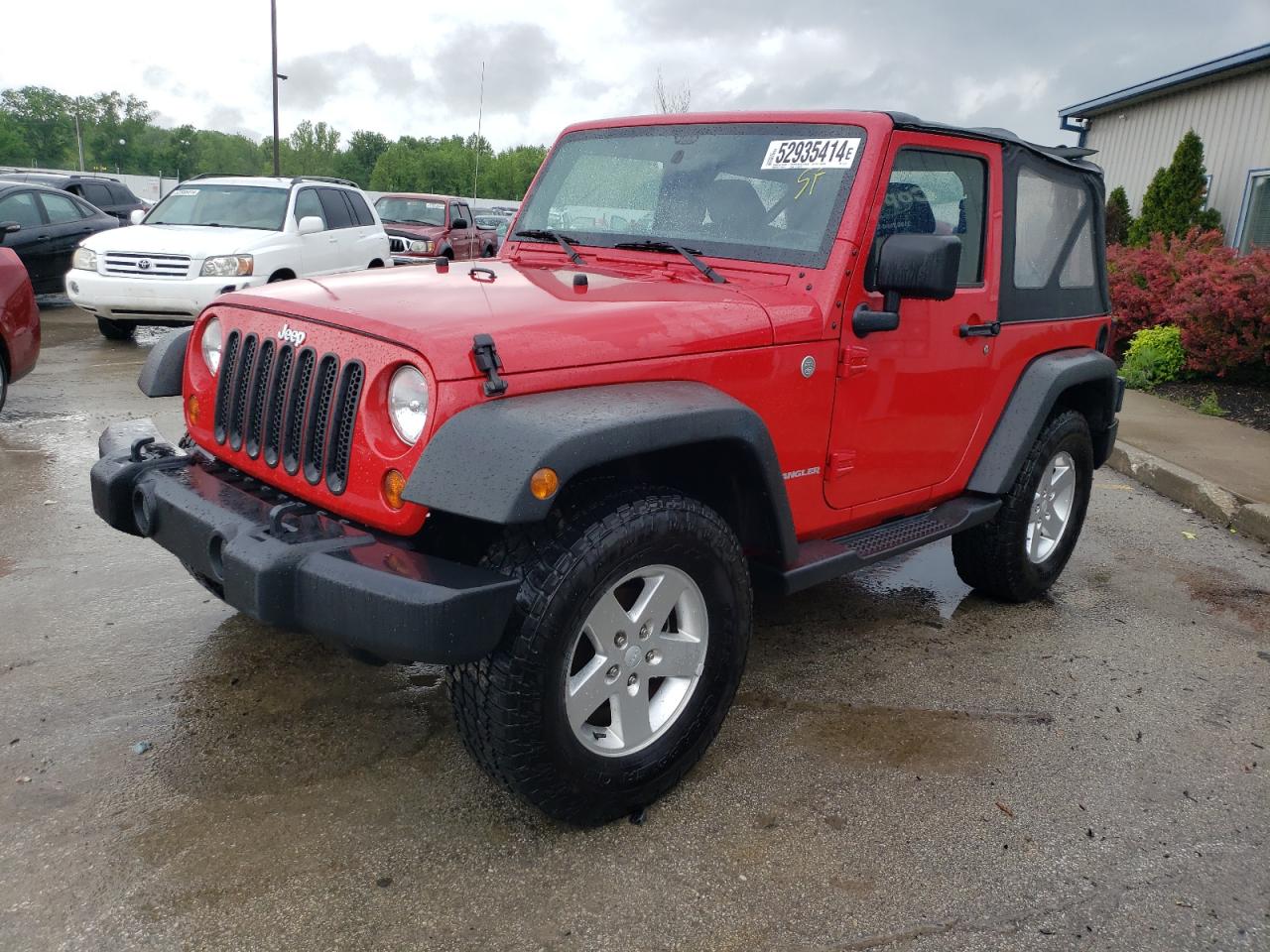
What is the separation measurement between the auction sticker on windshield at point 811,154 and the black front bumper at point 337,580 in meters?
1.82

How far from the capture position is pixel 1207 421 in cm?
848

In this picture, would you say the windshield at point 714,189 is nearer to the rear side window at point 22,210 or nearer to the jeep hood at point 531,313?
the jeep hood at point 531,313

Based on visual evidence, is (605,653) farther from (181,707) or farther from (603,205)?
(603,205)

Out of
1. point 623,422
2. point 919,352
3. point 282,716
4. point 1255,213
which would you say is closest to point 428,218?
point 1255,213

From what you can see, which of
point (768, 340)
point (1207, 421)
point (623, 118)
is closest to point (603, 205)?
point (623, 118)

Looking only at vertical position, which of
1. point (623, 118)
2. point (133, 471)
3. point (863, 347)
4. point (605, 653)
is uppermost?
point (623, 118)

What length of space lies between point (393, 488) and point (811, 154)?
1.83 meters

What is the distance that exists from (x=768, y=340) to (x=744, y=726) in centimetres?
128

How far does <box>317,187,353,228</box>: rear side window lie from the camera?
1176 centimetres

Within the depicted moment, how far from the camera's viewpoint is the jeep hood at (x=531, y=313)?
2.49 m

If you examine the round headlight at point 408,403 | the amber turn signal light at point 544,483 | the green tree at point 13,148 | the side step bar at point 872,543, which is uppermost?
the green tree at point 13,148

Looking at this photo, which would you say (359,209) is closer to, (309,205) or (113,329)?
(309,205)

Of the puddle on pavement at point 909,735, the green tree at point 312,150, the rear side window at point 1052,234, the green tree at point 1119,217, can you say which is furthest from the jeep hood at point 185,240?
the green tree at point 312,150

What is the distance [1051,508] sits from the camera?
4.59 meters
